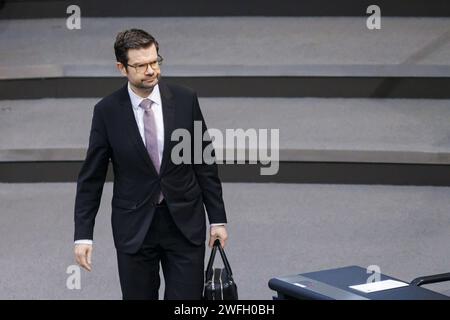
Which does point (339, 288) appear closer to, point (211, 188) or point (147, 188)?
point (211, 188)

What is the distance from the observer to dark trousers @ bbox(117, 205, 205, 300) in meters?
3.01

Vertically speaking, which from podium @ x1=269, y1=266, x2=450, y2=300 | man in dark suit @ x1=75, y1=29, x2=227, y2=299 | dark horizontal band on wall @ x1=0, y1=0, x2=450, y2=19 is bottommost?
podium @ x1=269, y1=266, x2=450, y2=300

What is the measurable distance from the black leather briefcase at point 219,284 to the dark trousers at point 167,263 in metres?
0.04

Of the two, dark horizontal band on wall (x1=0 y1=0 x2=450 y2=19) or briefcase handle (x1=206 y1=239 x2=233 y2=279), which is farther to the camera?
dark horizontal band on wall (x1=0 y1=0 x2=450 y2=19)

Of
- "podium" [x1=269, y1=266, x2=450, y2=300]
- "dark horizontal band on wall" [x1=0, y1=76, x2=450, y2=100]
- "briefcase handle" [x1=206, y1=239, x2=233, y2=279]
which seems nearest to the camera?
"podium" [x1=269, y1=266, x2=450, y2=300]

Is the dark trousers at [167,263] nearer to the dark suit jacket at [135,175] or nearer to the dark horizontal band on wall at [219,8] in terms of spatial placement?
the dark suit jacket at [135,175]

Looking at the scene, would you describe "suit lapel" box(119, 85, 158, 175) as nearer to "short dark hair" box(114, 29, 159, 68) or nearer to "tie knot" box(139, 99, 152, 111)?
"tie knot" box(139, 99, 152, 111)

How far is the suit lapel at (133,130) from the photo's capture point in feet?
9.75

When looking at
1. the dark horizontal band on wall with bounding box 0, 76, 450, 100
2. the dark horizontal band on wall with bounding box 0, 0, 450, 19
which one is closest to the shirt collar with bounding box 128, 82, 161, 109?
the dark horizontal band on wall with bounding box 0, 76, 450, 100

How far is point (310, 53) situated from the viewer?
18.4 feet

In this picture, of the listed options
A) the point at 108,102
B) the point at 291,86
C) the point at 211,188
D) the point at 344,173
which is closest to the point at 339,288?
the point at 211,188

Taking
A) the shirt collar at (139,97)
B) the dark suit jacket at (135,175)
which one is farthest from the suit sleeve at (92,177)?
the shirt collar at (139,97)

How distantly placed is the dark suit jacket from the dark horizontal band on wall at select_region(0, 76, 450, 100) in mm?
2343
